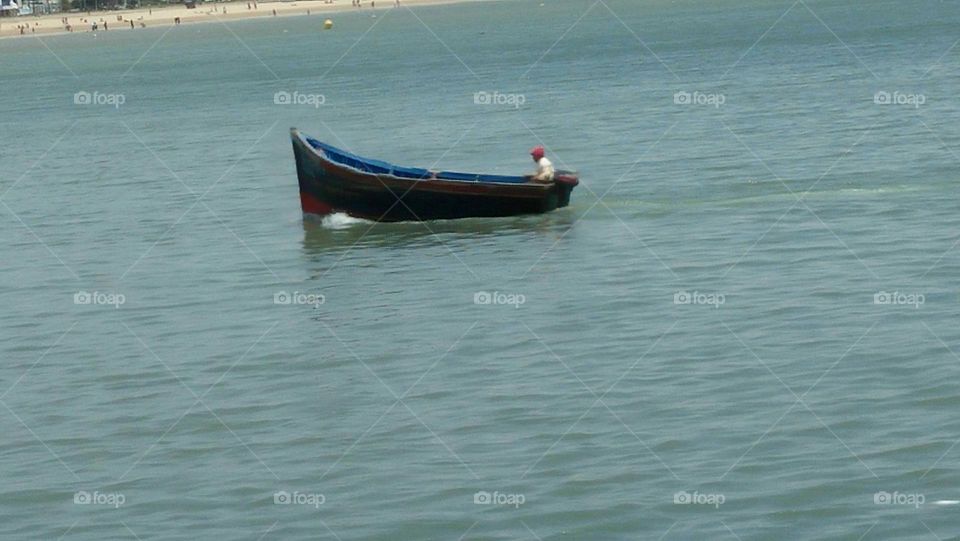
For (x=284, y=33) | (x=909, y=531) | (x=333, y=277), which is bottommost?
(x=909, y=531)

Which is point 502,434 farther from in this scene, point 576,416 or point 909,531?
point 909,531

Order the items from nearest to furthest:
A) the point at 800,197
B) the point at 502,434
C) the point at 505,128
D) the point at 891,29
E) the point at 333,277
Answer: the point at 502,434 < the point at 333,277 < the point at 800,197 < the point at 505,128 < the point at 891,29

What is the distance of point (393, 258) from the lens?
29.2 m

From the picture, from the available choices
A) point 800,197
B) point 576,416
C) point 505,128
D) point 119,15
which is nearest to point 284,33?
point 119,15

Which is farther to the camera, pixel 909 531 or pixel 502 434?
pixel 502 434

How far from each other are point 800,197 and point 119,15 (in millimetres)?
169963
